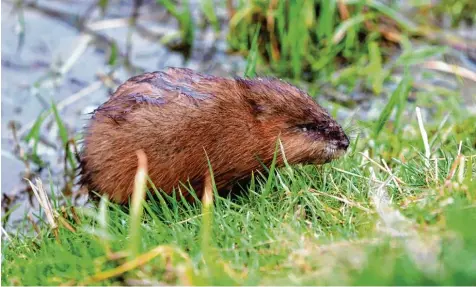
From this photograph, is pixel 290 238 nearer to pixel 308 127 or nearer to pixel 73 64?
pixel 308 127

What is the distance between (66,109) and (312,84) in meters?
1.95

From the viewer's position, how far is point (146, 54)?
23.4 feet

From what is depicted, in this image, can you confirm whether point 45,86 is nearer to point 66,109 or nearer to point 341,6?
point 66,109

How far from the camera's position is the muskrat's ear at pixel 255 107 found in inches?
149

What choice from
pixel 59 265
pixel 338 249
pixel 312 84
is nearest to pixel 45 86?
pixel 312 84

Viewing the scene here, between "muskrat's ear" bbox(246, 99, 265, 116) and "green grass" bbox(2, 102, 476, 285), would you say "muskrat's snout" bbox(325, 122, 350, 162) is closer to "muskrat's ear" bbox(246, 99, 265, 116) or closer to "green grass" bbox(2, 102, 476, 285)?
"green grass" bbox(2, 102, 476, 285)

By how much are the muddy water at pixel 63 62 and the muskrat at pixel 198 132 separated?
168 cm

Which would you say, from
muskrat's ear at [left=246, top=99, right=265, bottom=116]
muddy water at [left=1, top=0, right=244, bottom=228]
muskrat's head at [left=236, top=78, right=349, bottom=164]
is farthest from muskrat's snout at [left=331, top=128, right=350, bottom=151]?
muddy water at [left=1, top=0, right=244, bottom=228]

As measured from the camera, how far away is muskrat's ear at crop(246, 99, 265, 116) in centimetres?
378

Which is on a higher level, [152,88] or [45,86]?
[152,88]

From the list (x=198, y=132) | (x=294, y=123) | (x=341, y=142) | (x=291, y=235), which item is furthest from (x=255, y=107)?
(x=291, y=235)

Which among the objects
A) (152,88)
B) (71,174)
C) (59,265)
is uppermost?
(152,88)

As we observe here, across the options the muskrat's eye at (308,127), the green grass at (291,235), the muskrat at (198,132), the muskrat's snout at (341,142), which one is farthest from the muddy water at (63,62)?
the muskrat's snout at (341,142)

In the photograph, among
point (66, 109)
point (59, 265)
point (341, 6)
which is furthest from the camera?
point (341, 6)
